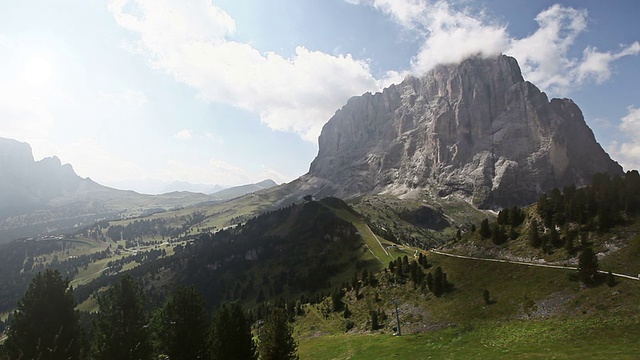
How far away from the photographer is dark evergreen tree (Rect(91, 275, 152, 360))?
45.6m

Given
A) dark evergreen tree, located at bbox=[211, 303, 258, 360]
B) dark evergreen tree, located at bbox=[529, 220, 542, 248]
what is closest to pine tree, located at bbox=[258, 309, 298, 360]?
dark evergreen tree, located at bbox=[211, 303, 258, 360]

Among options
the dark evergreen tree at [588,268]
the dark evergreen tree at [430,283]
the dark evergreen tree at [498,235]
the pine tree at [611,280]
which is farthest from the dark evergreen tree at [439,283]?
the pine tree at [611,280]

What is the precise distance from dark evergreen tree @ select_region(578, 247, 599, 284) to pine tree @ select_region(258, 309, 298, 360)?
162 feet

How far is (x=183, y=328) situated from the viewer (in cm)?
5031

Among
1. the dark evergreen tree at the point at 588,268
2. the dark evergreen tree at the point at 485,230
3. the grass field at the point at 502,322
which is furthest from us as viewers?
the dark evergreen tree at the point at 485,230

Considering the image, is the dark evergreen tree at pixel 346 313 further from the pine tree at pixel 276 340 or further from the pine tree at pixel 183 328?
the pine tree at pixel 276 340

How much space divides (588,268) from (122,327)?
70.9 metres

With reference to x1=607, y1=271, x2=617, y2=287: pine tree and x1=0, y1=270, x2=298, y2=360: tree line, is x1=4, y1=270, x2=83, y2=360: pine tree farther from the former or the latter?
x1=607, y1=271, x2=617, y2=287: pine tree

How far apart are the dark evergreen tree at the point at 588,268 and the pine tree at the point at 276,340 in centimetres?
4926

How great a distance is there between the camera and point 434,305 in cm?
7781

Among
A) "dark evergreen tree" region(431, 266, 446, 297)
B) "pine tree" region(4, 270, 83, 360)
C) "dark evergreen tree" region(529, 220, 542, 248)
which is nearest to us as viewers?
"pine tree" region(4, 270, 83, 360)

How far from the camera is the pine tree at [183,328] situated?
49.4 m

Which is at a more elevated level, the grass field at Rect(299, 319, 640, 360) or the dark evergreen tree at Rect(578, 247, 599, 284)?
the dark evergreen tree at Rect(578, 247, 599, 284)

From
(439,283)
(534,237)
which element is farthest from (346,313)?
(534,237)
